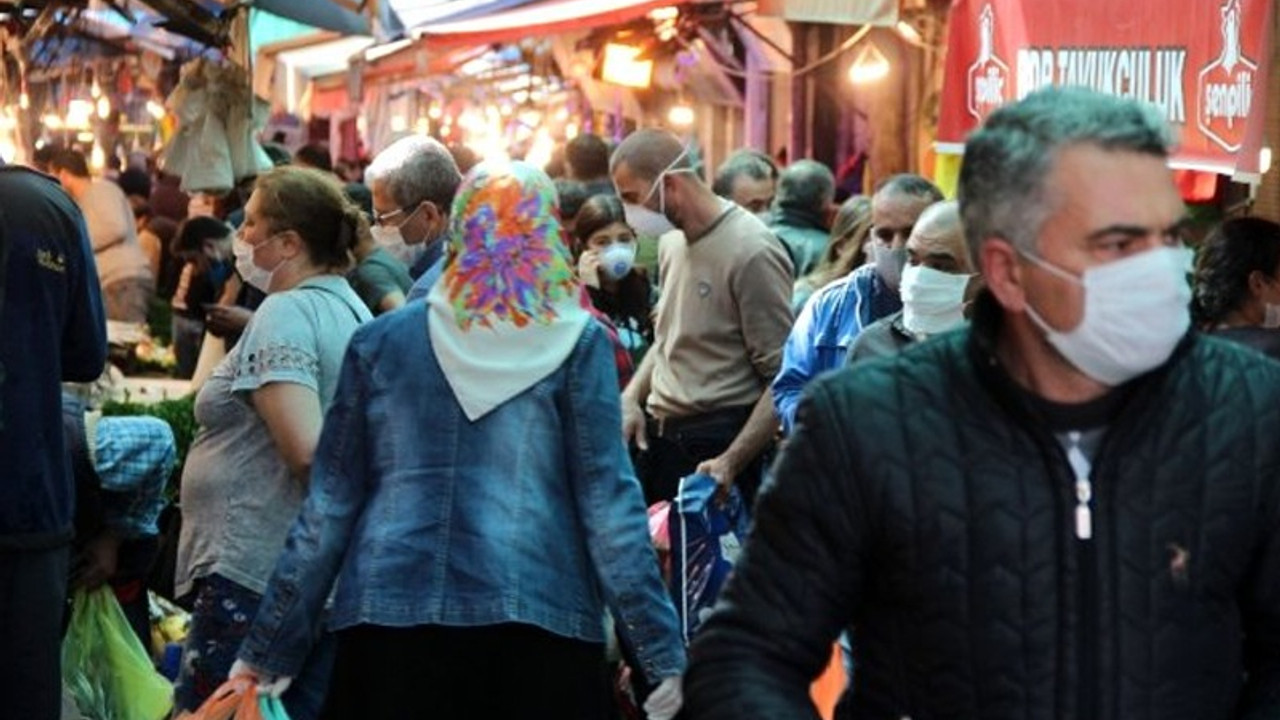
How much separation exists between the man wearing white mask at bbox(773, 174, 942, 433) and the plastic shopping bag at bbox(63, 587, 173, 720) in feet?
7.26

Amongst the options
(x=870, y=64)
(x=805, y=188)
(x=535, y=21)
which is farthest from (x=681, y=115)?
(x=805, y=188)

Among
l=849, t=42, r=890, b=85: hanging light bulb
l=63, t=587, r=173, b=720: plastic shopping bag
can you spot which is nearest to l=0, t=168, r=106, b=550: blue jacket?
l=63, t=587, r=173, b=720: plastic shopping bag

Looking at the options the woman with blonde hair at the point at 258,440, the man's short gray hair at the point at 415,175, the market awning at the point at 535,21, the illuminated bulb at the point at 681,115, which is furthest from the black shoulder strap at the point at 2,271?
the illuminated bulb at the point at 681,115

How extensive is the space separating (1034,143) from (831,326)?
460 cm

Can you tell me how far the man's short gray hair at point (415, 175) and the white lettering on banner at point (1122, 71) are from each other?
193cm

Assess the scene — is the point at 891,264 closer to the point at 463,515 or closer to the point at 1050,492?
the point at 463,515

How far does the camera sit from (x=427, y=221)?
8.41 metres

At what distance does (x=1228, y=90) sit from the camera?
7879mm

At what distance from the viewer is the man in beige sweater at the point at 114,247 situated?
17.4 metres

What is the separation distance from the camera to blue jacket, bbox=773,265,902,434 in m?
8.01

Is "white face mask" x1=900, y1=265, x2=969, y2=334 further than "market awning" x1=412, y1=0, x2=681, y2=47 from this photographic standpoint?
No

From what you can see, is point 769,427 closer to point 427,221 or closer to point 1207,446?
point 427,221

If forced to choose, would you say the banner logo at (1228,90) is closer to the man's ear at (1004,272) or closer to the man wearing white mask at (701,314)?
the man wearing white mask at (701,314)

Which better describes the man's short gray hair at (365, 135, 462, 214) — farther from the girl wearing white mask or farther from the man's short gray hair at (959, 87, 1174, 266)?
the man's short gray hair at (959, 87, 1174, 266)
